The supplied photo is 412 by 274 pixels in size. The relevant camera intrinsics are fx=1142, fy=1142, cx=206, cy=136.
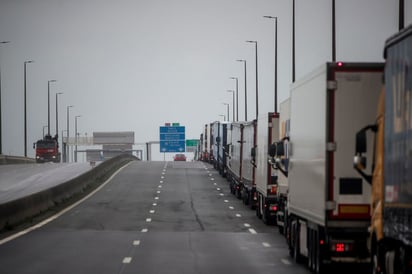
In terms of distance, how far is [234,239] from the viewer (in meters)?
32.3

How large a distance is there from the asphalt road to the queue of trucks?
1898 mm

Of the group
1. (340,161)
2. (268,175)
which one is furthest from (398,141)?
(268,175)

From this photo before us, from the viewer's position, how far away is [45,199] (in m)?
46.4

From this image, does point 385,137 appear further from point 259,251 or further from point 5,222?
point 5,222

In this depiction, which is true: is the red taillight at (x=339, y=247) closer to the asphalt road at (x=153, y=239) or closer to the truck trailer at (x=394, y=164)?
the asphalt road at (x=153, y=239)

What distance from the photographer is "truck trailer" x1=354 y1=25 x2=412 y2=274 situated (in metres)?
14.2

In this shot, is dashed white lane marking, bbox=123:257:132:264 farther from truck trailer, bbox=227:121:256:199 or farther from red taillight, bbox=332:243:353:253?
truck trailer, bbox=227:121:256:199

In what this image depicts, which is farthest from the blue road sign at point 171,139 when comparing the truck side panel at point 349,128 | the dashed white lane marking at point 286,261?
the truck side panel at point 349,128

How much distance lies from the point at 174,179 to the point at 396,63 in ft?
189

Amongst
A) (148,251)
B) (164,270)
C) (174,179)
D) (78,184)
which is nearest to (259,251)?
(148,251)

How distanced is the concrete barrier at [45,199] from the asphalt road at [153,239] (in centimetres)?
107

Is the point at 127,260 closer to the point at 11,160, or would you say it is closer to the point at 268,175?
the point at 268,175

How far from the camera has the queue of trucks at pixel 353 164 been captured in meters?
14.8

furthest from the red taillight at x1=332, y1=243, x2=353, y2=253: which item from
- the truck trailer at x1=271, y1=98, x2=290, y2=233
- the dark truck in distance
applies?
the dark truck in distance
